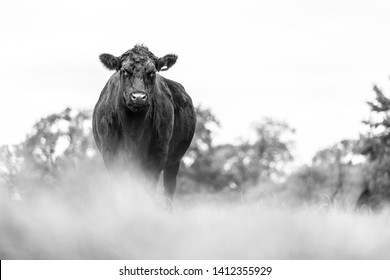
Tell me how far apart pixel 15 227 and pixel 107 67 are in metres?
5.13

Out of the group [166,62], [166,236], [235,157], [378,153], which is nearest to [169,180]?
[166,62]

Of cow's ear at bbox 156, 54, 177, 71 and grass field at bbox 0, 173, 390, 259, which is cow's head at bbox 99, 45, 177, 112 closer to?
cow's ear at bbox 156, 54, 177, 71

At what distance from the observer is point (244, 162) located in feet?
276

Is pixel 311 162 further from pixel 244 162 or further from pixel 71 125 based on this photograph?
pixel 71 125

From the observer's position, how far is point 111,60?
423 inches

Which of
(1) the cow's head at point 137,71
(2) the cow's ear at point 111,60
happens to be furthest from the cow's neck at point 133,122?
(2) the cow's ear at point 111,60

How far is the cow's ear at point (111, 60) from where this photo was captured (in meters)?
10.7

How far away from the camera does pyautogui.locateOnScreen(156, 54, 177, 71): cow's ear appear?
11060 mm

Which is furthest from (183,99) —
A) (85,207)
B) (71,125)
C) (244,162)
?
(244,162)

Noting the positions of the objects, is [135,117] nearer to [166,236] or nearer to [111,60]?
[111,60]

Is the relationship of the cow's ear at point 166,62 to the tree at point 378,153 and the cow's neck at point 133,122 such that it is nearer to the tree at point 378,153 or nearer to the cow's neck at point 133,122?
the cow's neck at point 133,122

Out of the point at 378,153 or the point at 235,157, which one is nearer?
the point at 378,153

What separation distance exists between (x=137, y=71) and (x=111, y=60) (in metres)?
0.63

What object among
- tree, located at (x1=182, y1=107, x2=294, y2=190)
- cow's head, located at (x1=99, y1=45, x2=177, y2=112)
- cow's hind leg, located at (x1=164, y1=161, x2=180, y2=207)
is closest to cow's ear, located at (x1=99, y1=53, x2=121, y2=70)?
cow's head, located at (x1=99, y1=45, x2=177, y2=112)
